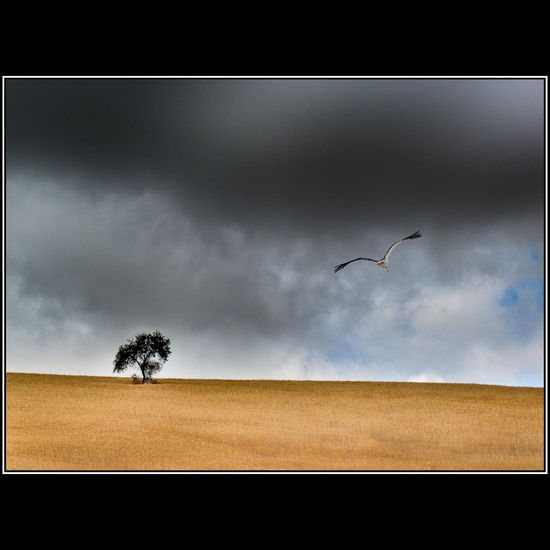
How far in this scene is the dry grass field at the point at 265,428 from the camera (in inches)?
479

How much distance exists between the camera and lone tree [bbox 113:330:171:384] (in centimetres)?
2484

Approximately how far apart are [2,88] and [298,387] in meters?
19.9

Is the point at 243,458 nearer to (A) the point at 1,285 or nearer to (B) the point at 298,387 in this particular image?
(A) the point at 1,285

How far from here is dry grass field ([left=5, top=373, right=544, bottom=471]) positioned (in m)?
12.2

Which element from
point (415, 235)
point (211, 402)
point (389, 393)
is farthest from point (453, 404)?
point (415, 235)

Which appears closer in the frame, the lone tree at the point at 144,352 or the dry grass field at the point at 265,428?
the dry grass field at the point at 265,428

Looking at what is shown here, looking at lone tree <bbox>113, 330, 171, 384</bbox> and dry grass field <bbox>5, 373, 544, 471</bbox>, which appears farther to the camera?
lone tree <bbox>113, 330, 171, 384</bbox>

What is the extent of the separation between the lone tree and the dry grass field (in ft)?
2.69

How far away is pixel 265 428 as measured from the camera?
623 inches

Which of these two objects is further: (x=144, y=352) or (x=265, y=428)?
(x=144, y=352)

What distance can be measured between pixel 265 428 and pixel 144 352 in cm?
1089

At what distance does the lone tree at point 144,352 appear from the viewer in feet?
81.5

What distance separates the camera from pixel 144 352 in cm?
2519

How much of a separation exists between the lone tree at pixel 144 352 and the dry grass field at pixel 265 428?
0.82m
